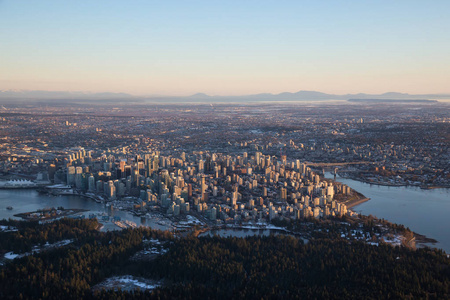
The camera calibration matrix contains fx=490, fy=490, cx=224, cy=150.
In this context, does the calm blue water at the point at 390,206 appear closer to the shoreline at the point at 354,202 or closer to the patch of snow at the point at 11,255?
the shoreline at the point at 354,202

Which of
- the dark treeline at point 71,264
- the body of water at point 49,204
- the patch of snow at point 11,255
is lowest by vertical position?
the body of water at point 49,204

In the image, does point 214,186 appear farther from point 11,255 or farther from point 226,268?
point 11,255

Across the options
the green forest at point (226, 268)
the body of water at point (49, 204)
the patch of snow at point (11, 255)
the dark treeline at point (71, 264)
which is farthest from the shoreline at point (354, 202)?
the patch of snow at point (11, 255)

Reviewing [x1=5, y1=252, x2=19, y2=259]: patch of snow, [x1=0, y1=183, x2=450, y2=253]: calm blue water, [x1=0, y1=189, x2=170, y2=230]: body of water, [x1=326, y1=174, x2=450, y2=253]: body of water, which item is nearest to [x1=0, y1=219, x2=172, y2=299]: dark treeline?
[x1=5, y1=252, x2=19, y2=259]: patch of snow

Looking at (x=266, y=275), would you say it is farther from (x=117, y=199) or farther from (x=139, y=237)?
(x=117, y=199)

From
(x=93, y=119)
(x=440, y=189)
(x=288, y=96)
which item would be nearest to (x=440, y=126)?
(x=440, y=189)

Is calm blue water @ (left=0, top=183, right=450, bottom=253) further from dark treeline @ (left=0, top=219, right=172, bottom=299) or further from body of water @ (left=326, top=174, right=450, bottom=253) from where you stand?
dark treeline @ (left=0, top=219, right=172, bottom=299)

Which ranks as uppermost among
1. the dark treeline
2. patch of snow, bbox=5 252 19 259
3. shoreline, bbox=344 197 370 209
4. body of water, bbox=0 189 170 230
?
the dark treeline
